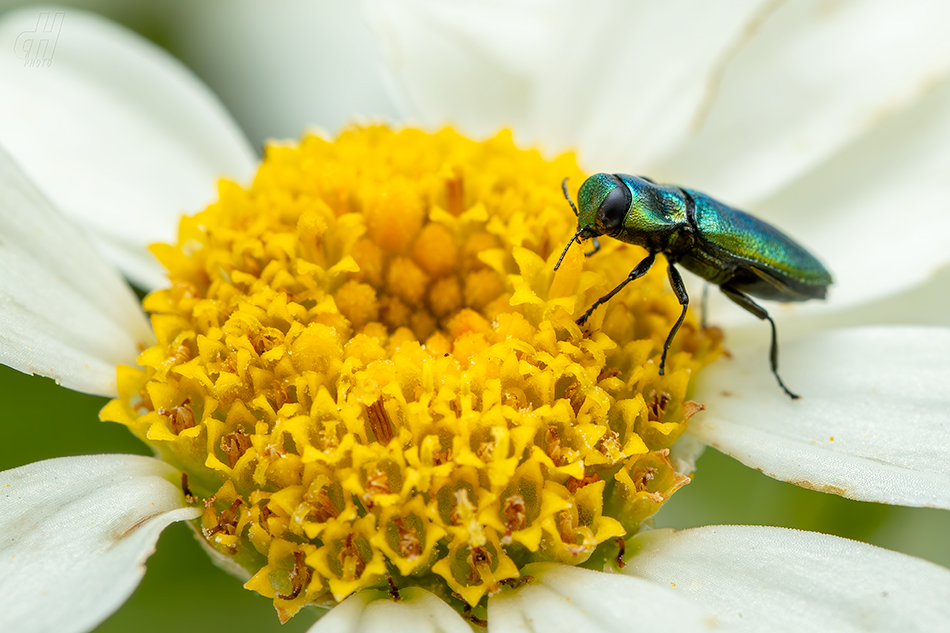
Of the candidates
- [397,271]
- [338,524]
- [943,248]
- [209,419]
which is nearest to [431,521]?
[338,524]

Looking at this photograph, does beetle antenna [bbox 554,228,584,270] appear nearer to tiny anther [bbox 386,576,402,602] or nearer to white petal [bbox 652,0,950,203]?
tiny anther [bbox 386,576,402,602]

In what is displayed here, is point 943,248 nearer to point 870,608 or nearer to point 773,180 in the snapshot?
point 773,180

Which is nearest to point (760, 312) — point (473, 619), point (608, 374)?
point (608, 374)

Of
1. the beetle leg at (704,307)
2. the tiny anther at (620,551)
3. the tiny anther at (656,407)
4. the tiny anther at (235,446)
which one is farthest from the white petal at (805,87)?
the tiny anther at (235,446)

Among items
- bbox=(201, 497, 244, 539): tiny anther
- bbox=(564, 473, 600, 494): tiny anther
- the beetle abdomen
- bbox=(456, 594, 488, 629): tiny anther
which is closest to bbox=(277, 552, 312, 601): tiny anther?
bbox=(201, 497, 244, 539): tiny anther

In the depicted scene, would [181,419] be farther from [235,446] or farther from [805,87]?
[805,87]

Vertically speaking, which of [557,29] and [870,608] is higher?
[557,29]

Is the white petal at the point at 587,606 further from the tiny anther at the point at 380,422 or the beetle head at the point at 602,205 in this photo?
the beetle head at the point at 602,205

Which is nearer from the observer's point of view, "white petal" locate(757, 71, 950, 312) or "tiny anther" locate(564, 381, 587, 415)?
"tiny anther" locate(564, 381, 587, 415)
